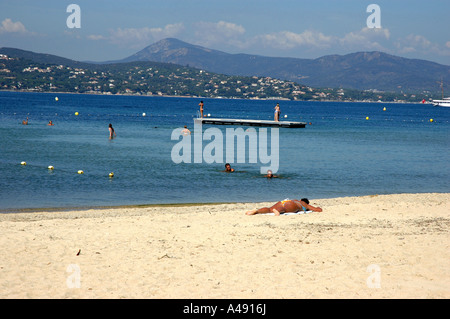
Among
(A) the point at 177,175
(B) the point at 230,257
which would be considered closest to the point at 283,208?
(B) the point at 230,257

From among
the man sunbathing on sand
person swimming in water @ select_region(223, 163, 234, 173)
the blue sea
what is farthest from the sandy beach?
person swimming in water @ select_region(223, 163, 234, 173)

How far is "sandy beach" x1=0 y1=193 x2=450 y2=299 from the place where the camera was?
9508mm

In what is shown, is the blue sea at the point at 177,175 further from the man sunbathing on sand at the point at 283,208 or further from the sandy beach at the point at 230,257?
the sandy beach at the point at 230,257

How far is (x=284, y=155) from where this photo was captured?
3903 centimetres

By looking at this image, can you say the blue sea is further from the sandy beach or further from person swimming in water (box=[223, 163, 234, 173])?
the sandy beach

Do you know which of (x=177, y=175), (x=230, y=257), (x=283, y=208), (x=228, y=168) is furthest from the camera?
(x=228, y=168)

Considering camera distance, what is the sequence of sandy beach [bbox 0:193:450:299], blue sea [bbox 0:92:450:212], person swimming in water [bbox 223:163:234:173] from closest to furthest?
sandy beach [bbox 0:193:450:299], blue sea [bbox 0:92:450:212], person swimming in water [bbox 223:163:234:173]

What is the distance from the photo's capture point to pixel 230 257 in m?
11.4

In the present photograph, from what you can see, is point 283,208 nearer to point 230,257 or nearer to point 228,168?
point 230,257

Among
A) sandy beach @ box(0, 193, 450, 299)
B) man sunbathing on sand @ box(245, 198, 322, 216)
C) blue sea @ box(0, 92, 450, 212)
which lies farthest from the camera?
blue sea @ box(0, 92, 450, 212)

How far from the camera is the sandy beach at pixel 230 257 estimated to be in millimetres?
9508

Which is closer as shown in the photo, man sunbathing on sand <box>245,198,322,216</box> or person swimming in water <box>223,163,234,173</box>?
man sunbathing on sand <box>245,198,322,216</box>
